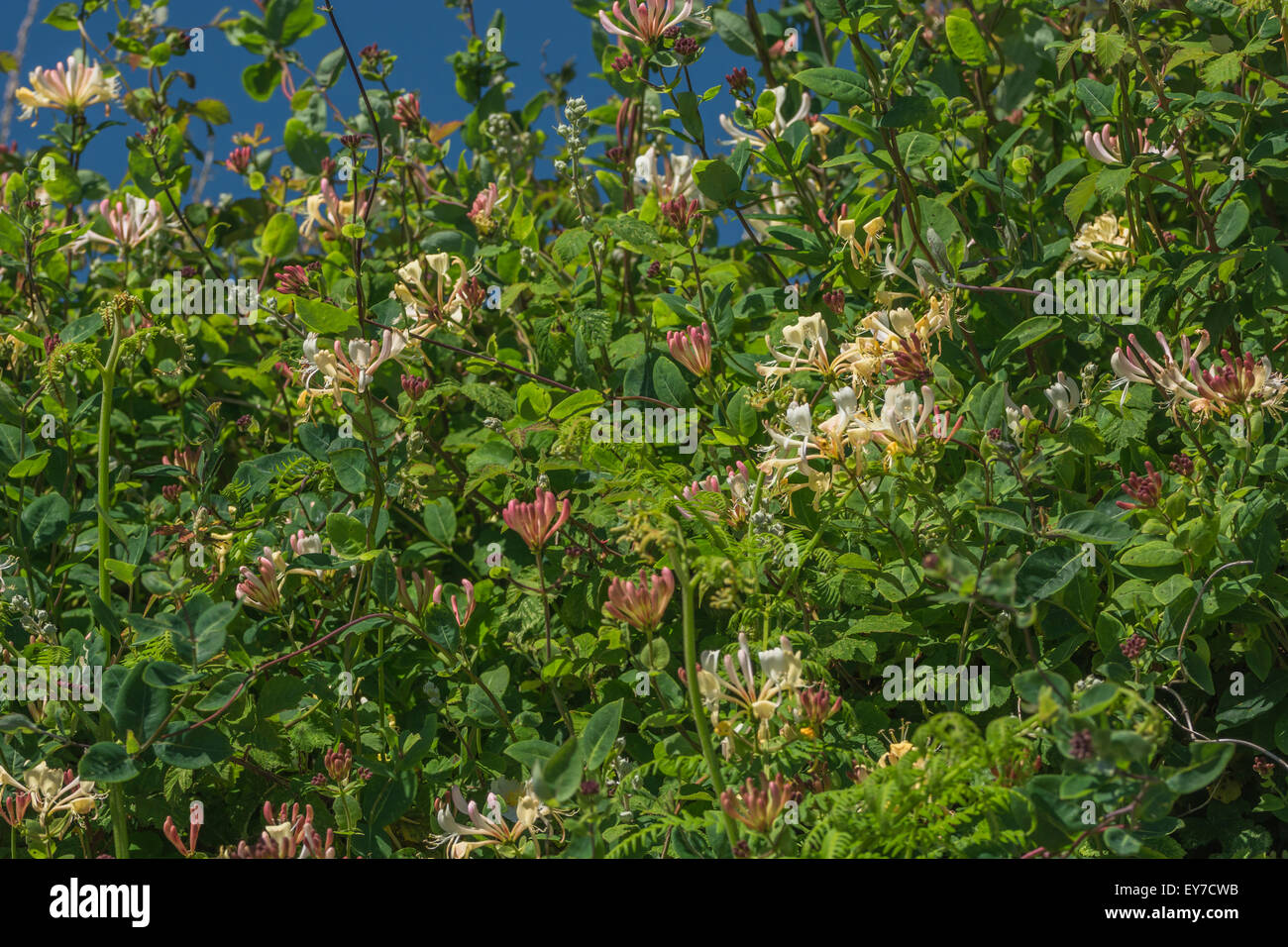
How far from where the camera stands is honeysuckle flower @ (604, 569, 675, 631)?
1.58 metres

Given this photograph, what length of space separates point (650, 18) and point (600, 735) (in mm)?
1423

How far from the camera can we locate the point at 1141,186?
2234 mm

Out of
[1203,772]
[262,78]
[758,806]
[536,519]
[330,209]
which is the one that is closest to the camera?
[1203,772]

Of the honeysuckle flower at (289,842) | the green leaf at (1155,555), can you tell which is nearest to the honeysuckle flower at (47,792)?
the honeysuckle flower at (289,842)

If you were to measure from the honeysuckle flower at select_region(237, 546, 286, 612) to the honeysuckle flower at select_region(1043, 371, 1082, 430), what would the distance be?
131 cm

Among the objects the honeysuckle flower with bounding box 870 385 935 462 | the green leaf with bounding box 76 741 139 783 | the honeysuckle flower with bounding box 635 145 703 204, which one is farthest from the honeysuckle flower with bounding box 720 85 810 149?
the green leaf with bounding box 76 741 139 783

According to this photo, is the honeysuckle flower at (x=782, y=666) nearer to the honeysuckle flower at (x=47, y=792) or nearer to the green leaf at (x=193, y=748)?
the green leaf at (x=193, y=748)

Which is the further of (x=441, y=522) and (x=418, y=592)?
(x=441, y=522)

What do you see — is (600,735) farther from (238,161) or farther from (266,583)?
(238,161)

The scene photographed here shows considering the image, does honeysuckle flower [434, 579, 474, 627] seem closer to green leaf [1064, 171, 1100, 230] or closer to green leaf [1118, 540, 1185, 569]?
green leaf [1118, 540, 1185, 569]

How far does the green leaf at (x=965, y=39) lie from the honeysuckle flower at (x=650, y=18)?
1.85ft

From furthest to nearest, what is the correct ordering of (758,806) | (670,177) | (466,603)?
(670,177)
(466,603)
(758,806)

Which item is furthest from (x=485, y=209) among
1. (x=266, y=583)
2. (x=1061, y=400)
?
(x=1061, y=400)

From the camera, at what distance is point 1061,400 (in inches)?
74.1
